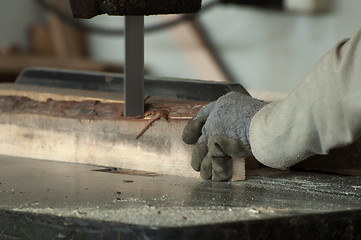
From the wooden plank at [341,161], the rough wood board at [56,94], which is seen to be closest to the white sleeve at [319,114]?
the wooden plank at [341,161]

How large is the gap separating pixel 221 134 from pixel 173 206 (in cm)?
30

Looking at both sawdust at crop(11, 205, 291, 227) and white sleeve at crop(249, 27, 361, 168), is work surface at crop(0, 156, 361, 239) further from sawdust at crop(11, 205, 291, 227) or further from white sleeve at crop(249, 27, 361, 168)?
white sleeve at crop(249, 27, 361, 168)

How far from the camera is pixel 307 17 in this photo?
4.50m

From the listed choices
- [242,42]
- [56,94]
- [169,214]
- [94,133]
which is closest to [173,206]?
[169,214]

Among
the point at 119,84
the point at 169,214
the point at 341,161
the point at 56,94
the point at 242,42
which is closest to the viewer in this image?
the point at 169,214

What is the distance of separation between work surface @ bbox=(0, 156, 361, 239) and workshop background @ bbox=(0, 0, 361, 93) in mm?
2500

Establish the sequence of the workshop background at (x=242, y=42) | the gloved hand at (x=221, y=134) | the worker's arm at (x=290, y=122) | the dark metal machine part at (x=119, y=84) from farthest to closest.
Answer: the workshop background at (x=242, y=42) < the dark metal machine part at (x=119, y=84) < the gloved hand at (x=221, y=134) < the worker's arm at (x=290, y=122)

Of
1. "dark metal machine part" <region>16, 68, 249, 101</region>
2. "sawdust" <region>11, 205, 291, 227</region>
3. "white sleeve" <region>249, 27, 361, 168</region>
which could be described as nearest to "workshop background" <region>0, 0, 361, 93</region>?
"dark metal machine part" <region>16, 68, 249, 101</region>

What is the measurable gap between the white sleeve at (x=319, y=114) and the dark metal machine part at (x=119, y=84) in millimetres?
430

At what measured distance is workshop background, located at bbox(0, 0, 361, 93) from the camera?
14.5 ft

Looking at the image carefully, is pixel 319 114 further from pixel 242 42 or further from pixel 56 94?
pixel 242 42

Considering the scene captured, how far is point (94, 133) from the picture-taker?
2.14 metres

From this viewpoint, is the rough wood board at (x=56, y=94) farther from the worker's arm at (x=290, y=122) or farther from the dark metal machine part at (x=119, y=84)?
the worker's arm at (x=290, y=122)

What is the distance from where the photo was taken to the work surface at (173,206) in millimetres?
1487
